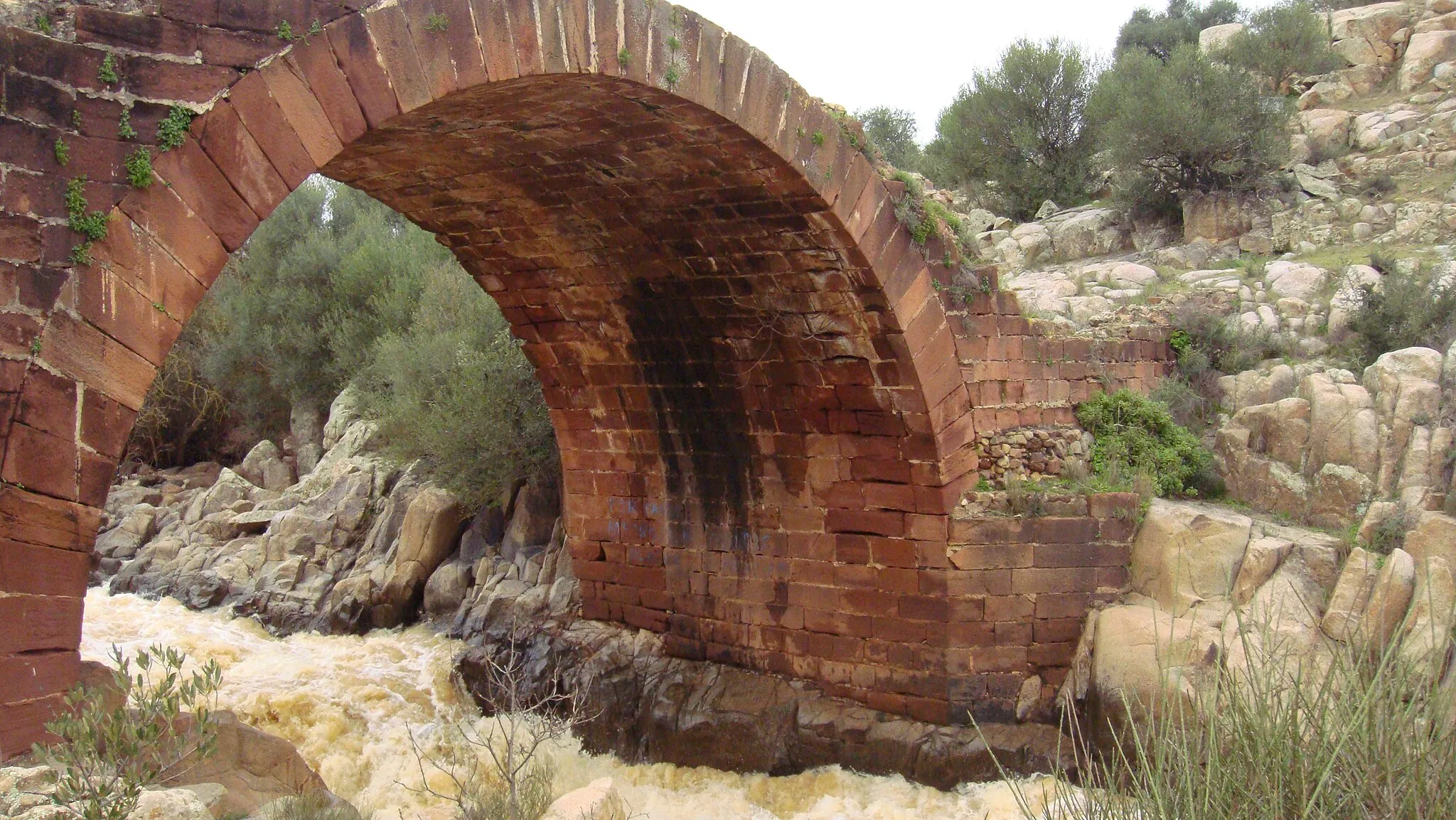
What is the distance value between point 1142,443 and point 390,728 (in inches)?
288

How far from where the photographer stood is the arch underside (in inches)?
297

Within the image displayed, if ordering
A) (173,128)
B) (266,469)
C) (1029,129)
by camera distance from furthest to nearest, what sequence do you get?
(1029,129) → (266,469) → (173,128)

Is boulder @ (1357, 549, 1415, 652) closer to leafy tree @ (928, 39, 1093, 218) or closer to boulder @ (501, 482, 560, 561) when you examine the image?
boulder @ (501, 482, 560, 561)

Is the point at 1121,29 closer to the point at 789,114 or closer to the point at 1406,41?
the point at 1406,41

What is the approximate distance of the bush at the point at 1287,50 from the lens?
1828 cm

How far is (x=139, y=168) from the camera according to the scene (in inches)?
175

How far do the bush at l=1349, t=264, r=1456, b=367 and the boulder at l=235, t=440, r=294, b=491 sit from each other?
15000 millimetres

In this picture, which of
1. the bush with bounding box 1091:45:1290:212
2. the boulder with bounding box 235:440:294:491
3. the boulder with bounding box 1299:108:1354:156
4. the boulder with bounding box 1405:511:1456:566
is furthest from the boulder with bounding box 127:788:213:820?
the boulder with bounding box 1299:108:1354:156

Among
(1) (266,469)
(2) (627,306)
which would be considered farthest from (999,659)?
(1) (266,469)

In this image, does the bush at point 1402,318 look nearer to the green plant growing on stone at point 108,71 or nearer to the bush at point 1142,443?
the bush at point 1142,443

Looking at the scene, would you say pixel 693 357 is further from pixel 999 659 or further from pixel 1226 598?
pixel 1226 598

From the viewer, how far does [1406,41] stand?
18078 millimetres

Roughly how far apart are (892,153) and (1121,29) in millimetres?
7092

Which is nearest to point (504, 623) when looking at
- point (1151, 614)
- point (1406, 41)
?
point (1151, 614)
